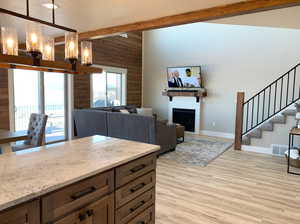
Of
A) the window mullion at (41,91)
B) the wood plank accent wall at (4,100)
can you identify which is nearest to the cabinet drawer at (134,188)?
the wood plank accent wall at (4,100)

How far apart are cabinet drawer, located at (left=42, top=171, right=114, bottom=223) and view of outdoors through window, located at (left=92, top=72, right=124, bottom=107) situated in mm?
6135

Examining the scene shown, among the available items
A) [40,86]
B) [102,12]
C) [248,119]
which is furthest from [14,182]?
[248,119]

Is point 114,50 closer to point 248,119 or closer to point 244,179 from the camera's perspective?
point 248,119

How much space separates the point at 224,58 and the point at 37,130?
6091 millimetres

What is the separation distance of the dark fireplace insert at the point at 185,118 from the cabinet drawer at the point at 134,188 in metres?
6.19

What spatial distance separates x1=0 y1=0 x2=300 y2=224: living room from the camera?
1607mm

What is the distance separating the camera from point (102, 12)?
10.5 feet

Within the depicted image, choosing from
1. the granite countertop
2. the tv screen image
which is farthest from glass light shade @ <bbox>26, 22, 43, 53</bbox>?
the tv screen image

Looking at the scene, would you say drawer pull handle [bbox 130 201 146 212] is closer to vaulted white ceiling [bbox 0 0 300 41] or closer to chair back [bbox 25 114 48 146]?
vaulted white ceiling [bbox 0 0 300 41]

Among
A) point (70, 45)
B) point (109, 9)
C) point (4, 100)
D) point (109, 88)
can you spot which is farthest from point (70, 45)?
point (109, 88)

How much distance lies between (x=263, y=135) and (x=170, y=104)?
381 cm

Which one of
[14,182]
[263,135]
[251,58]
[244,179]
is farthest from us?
[251,58]

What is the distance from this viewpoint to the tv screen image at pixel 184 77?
7.71 m

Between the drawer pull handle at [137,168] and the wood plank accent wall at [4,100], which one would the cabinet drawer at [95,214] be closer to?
the drawer pull handle at [137,168]
